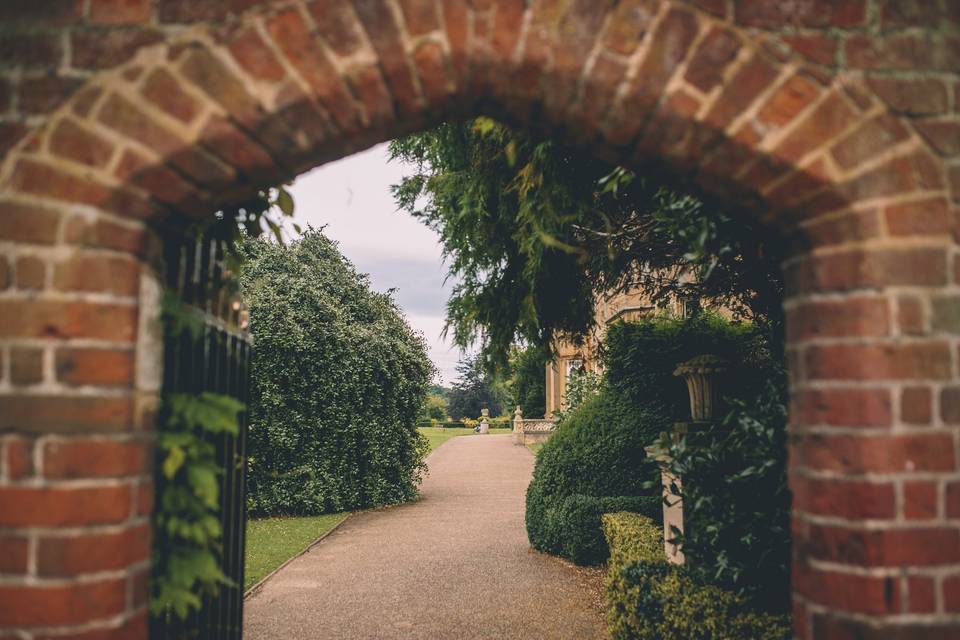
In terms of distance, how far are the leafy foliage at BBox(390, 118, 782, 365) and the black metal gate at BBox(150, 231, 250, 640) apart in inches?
112

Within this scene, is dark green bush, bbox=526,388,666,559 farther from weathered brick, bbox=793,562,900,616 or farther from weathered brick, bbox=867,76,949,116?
weathered brick, bbox=867,76,949,116

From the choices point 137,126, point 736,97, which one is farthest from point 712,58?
point 137,126

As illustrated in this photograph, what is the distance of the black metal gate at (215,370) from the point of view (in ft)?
7.28

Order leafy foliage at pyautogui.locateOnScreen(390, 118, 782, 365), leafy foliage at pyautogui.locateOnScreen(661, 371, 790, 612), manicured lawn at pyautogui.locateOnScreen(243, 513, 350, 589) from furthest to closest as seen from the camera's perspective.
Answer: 1. manicured lawn at pyautogui.locateOnScreen(243, 513, 350, 589)
2. leafy foliage at pyautogui.locateOnScreen(390, 118, 782, 365)
3. leafy foliage at pyautogui.locateOnScreen(661, 371, 790, 612)

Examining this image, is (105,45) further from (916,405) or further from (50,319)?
(916,405)

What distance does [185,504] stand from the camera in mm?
2000

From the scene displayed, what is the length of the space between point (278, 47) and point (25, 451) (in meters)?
1.16

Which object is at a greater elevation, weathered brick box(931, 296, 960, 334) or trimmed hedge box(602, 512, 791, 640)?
weathered brick box(931, 296, 960, 334)

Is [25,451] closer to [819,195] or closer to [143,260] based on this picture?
[143,260]

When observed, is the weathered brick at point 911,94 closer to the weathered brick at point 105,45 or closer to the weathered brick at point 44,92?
the weathered brick at point 105,45

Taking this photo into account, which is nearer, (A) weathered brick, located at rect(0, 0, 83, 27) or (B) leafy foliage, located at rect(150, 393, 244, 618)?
(A) weathered brick, located at rect(0, 0, 83, 27)

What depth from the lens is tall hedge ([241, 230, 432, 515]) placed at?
12.1m

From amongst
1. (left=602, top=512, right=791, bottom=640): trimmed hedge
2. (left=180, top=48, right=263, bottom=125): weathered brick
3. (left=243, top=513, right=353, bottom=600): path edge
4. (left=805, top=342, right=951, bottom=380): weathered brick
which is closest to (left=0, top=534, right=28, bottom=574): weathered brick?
(left=180, top=48, right=263, bottom=125): weathered brick

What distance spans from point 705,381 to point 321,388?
25.6 ft
